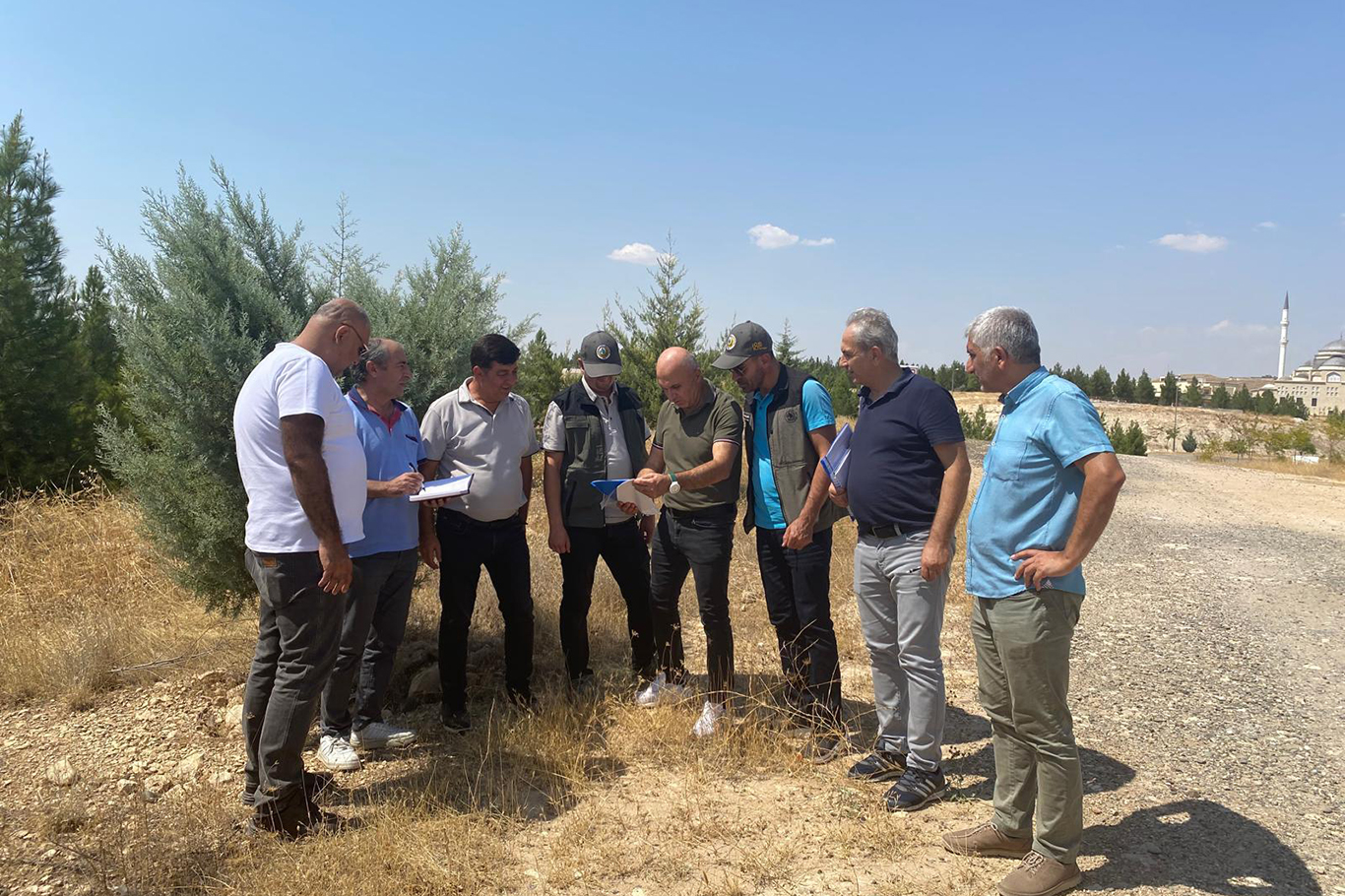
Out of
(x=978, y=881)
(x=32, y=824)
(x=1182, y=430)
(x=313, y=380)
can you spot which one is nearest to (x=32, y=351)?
(x=32, y=824)

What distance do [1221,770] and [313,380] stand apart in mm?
4654

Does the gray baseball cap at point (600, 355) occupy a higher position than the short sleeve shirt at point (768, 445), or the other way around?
the gray baseball cap at point (600, 355)

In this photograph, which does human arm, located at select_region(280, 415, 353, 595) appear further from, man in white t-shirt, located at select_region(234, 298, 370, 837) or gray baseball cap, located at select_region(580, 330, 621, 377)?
gray baseball cap, located at select_region(580, 330, 621, 377)

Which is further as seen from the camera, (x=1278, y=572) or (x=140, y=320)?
(x=1278, y=572)

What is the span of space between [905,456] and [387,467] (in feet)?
8.21

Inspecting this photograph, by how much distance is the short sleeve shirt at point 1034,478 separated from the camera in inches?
111

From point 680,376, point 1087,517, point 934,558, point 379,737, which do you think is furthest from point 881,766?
point 379,737

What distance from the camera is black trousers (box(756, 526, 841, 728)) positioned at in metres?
4.12

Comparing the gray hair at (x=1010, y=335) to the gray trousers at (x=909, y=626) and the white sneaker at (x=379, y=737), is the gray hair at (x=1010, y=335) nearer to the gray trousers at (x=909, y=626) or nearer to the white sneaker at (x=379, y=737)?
the gray trousers at (x=909, y=626)

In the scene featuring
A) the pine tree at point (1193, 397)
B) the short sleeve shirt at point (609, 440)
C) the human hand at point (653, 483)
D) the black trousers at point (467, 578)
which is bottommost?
the black trousers at point (467, 578)

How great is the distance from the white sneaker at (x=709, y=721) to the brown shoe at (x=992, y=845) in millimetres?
1403

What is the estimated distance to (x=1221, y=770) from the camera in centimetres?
405

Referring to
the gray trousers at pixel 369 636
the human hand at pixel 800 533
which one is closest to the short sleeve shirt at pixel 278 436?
the gray trousers at pixel 369 636

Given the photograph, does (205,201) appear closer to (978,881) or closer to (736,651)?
(736,651)
